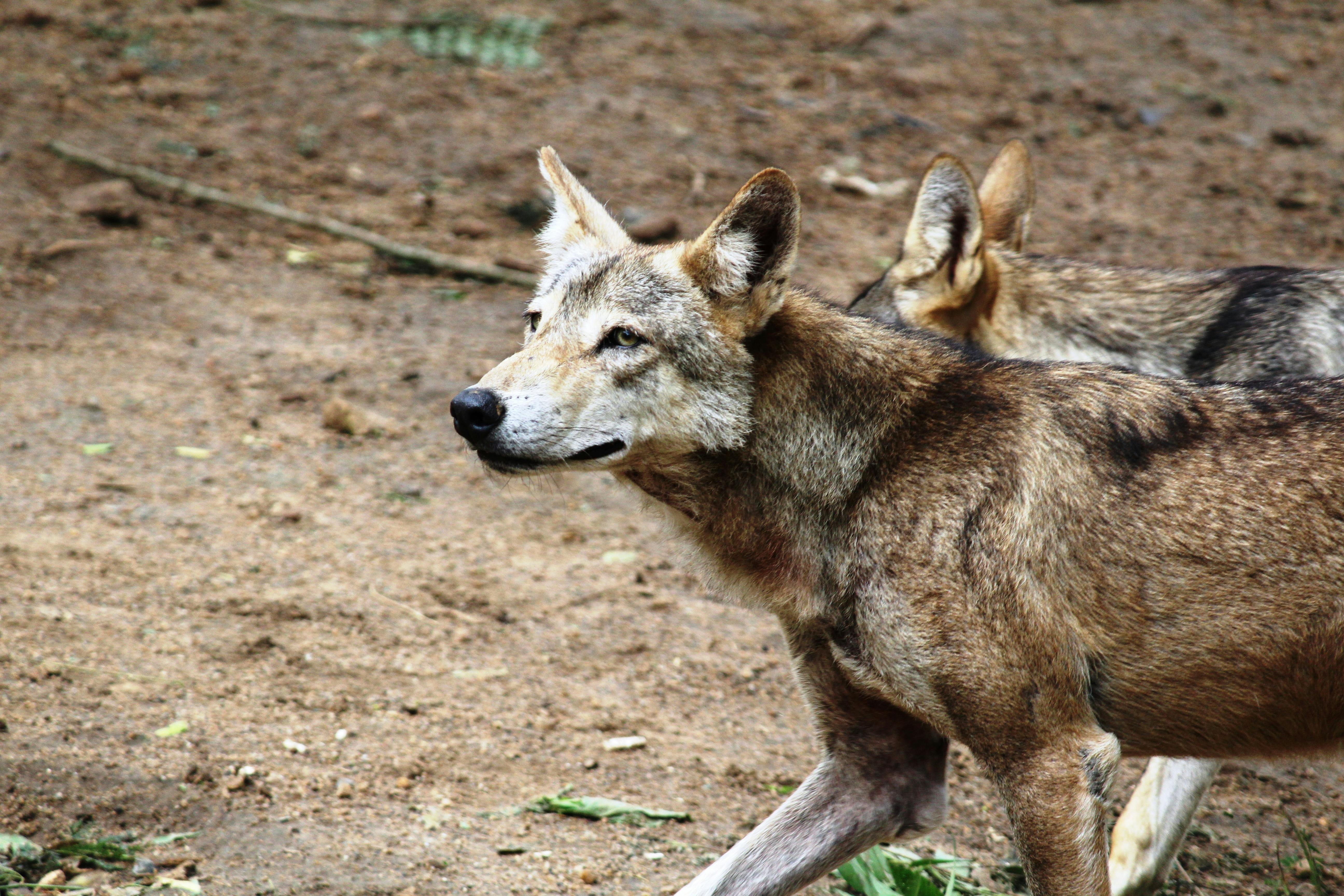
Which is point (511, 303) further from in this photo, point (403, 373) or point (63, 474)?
point (63, 474)

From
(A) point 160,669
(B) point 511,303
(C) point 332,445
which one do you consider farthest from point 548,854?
(B) point 511,303

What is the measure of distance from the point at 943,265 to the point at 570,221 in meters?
1.89

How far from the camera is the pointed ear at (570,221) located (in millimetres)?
4418

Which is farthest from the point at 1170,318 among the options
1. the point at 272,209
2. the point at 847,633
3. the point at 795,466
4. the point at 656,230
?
the point at 272,209

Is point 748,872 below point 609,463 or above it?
below

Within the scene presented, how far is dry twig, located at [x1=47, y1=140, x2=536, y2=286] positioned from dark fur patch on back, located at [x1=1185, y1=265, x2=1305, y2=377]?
513 cm

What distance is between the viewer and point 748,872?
375cm

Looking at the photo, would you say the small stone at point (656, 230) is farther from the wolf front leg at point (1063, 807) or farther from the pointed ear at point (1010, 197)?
the wolf front leg at point (1063, 807)

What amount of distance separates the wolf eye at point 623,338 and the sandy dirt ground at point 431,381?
1.30 meters

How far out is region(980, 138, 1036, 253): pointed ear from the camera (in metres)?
6.07

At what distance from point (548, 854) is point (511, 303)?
204 inches

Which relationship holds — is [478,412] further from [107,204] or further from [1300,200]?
[1300,200]

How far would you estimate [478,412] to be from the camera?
11.6 feet

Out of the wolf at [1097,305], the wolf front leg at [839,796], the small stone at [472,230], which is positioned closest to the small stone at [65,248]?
the small stone at [472,230]
